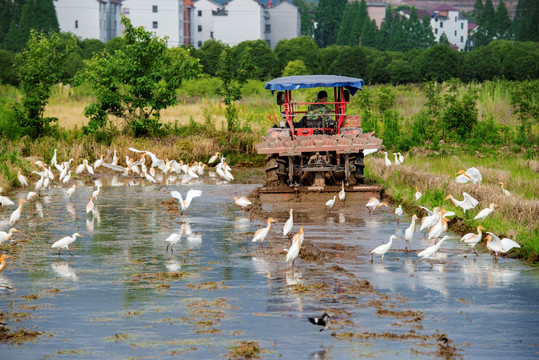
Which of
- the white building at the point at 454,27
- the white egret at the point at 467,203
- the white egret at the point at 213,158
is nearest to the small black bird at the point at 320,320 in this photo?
the white egret at the point at 467,203

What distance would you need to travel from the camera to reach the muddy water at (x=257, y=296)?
8.49m

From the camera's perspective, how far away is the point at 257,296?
10430 mm

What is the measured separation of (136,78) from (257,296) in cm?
2059

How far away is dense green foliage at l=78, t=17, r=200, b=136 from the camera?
1156 inches

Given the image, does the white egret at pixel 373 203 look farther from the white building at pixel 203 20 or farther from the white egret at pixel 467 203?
the white building at pixel 203 20

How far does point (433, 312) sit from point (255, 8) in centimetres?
11555

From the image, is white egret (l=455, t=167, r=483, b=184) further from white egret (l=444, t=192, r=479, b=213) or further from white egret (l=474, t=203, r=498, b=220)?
white egret (l=474, t=203, r=498, b=220)

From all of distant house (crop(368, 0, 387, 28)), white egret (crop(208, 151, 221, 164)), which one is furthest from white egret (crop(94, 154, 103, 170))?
distant house (crop(368, 0, 387, 28))

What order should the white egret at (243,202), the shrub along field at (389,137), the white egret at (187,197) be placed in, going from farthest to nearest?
the shrub along field at (389,137) → the white egret at (243,202) → the white egret at (187,197)

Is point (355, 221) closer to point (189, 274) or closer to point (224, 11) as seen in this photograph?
point (189, 274)

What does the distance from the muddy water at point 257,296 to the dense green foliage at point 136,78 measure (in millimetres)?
13692

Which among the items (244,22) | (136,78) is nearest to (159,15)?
(244,22)

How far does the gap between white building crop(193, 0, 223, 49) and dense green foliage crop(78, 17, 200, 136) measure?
98.7m

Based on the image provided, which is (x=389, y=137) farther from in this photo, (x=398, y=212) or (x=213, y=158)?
(x=398, y=212)
